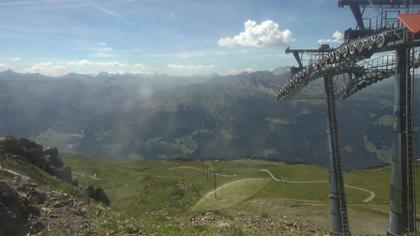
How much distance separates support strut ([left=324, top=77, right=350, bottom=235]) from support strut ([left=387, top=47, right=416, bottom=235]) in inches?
518

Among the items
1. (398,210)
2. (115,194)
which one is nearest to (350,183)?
(115,194)

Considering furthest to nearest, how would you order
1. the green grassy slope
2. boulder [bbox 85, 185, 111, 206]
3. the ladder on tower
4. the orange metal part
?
the green grassy slope, boulder [bbox 85, 185, 111, 206], the ladder on tower, the orange metal part

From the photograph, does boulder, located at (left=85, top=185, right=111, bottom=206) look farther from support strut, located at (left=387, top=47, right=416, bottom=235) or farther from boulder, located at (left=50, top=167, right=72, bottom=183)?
support strut, located at (left=387, top=47, right=416, bottom=235)

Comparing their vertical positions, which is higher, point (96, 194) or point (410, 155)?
point (410, 155)

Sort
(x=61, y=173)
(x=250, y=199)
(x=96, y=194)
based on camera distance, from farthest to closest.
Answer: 1. (x=250, y=199)
2. (x=61, y=173)
3. (x=96, y=194)

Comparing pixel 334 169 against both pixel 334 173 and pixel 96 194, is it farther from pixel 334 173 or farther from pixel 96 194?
pixel 96 194

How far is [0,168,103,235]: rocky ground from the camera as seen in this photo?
28.9m

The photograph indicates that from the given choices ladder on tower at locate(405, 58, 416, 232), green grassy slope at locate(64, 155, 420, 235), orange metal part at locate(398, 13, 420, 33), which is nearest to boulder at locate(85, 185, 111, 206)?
green grassy slope at locate(64, 155, 420, 235)

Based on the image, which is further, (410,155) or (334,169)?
(334,169)

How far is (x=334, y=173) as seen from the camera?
46.5 meters

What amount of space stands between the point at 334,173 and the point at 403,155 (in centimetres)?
1495

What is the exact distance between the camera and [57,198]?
121 feet

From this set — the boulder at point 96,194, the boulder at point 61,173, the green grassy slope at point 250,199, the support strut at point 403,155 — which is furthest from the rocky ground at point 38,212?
the boulder at point 61,173

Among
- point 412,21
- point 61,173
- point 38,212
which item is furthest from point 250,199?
point 412,21
